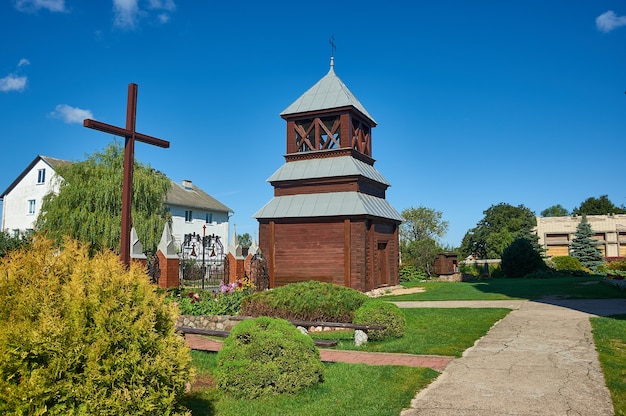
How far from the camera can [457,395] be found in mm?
6562

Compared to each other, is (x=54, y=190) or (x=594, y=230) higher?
(x=54, y=190)

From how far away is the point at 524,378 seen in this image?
24.2 feet

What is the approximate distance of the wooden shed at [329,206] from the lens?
22.8 metres

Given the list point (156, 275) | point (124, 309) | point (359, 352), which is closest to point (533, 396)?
point (359, 352)

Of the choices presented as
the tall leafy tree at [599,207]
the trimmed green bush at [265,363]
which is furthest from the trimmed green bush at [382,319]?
the tall leafy tree at [599,207]

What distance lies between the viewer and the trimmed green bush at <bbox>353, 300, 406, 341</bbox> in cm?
1088

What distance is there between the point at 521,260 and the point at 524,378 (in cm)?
3341

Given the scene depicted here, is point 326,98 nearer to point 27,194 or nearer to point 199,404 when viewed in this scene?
point 199,404

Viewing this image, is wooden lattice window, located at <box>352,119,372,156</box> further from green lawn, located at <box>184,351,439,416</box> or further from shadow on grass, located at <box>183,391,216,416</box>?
shadow on grass, located at <box>183,391,216,416</box>

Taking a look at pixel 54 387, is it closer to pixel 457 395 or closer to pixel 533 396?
pixel 457 395

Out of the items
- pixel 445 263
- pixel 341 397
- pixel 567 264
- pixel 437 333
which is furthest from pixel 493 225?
pixel 341 397

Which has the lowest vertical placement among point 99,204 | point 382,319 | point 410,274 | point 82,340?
point 382,319

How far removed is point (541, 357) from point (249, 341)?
18.0ft

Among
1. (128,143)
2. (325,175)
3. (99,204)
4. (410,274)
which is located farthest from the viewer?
(410,274)
